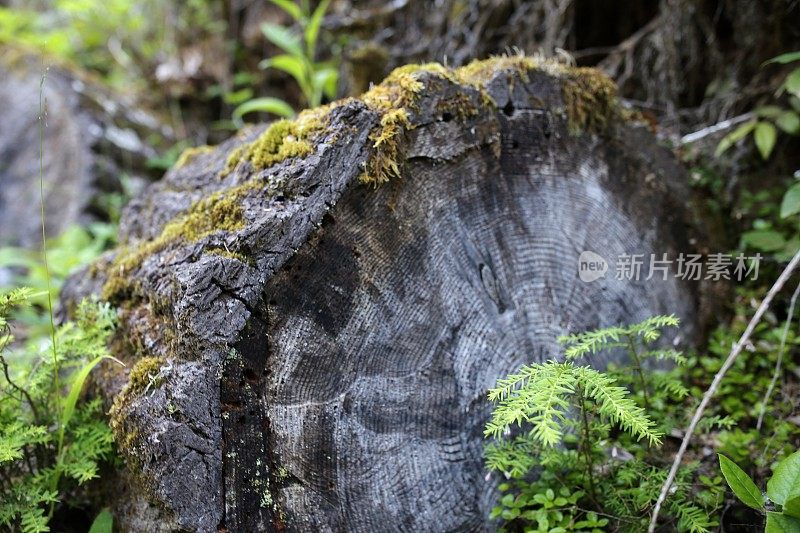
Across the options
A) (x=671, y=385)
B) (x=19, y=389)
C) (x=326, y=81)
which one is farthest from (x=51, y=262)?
(x=671, y=385)

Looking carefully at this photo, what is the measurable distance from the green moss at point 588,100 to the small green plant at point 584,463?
3.31ft

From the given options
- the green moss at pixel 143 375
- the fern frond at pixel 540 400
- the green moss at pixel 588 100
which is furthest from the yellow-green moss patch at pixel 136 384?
the green moss at pixel 588 100

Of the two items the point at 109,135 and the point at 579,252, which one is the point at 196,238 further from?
the point at 109,135

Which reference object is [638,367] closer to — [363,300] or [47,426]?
[363,300]

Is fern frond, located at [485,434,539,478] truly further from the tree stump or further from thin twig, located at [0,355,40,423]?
thin twig, located at [0,355,40,423]

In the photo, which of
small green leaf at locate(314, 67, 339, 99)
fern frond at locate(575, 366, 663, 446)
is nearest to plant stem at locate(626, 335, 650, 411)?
fern frond at locate(575, 366, 663, 446)

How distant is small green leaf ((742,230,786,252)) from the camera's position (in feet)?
9.24

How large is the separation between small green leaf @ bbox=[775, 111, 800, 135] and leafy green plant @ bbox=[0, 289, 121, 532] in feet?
10.5

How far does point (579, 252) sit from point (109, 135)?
4.54 metres

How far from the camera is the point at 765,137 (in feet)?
9.45

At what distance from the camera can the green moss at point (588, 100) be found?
250 centimetres

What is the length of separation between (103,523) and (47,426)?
0.46 meters

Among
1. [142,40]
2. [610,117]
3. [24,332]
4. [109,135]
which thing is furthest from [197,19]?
[610,117]

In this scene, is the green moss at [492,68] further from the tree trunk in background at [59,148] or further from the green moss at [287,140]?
the tree trunk in background at [59,148]
